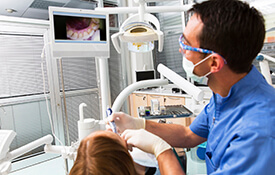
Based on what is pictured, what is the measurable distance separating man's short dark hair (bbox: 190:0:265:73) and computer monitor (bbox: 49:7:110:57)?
60cm

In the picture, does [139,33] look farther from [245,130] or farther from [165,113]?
[165,113]

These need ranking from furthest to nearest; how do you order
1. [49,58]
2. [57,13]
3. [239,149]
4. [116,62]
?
[116,62]
[49,58]
[57,13]
[239,149]

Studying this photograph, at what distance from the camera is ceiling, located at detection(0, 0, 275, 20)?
2.88 m

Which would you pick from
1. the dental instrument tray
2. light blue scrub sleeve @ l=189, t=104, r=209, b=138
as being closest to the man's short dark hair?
light blue scrub sleeve @ l=189, t=104, r=209, b=138

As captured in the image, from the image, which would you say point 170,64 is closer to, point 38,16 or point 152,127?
point 38,16

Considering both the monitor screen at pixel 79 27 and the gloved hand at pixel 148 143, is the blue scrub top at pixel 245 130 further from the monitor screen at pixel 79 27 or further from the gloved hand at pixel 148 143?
the monitor screen at pixel 79 27

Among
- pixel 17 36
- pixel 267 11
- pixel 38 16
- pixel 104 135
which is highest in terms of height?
pixel 38 16

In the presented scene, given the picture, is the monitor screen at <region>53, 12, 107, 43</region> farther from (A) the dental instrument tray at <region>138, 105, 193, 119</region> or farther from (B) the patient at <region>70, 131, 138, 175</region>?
(A) the dental instrument tray at <region>138, 105, 193, 119</region>

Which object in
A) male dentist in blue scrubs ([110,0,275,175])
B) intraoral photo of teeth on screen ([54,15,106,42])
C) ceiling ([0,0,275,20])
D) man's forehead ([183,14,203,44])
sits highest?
ceiling ([0,0,275,20])

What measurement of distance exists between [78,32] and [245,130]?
964 millimetres

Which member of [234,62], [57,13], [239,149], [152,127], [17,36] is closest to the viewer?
Answer: [239,149]

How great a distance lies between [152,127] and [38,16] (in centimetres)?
344

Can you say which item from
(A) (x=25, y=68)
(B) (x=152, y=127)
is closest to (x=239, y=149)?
(B) (x=152, y=127)

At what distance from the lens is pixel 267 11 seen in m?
2.83
